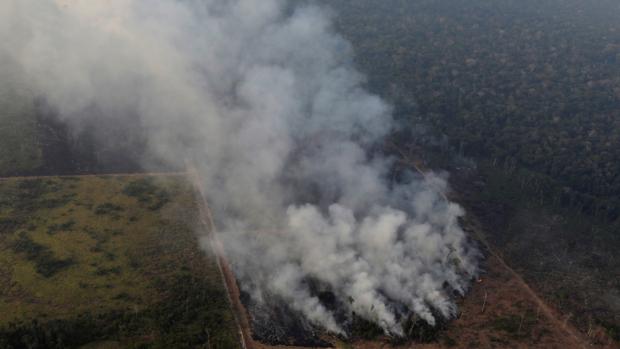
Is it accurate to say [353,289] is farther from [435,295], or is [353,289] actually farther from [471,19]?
[471,19]

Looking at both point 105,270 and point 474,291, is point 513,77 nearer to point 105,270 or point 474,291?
point 474,291

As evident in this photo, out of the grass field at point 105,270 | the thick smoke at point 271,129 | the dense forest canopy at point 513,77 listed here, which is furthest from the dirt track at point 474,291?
the dense forest canopy at point 513,77

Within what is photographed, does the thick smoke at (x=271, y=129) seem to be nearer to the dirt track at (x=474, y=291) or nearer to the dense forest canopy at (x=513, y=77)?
the dirt track at (x=474, y=291)

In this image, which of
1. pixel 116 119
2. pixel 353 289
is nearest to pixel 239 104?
pixel 116 119

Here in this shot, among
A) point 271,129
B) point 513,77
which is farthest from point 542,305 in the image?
point 513,77

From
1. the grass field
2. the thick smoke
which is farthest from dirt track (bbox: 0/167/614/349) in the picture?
the thick smoke
